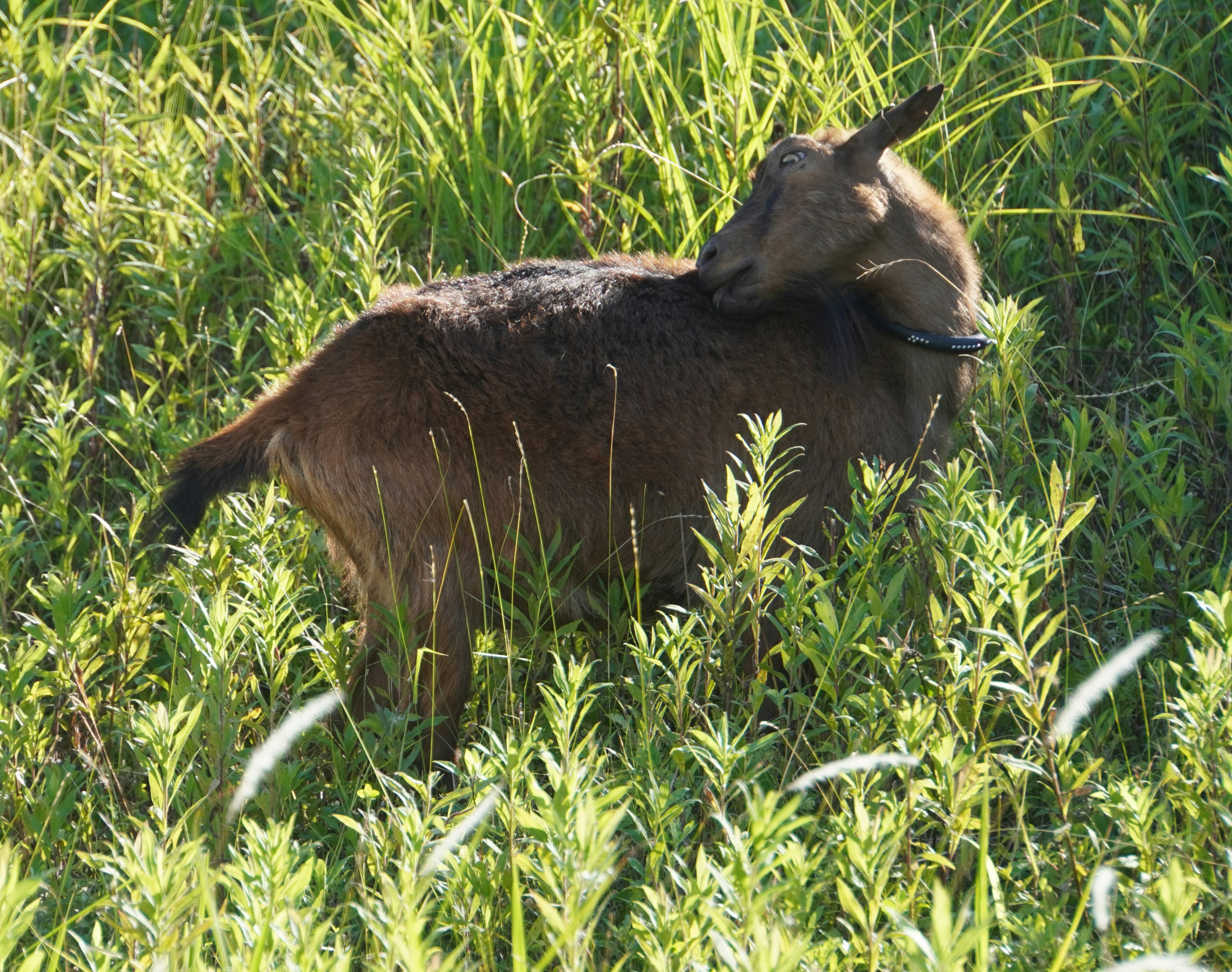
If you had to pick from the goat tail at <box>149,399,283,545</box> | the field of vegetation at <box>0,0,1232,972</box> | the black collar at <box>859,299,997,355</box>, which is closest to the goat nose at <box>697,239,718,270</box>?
the black collar at <box>859,299,997,355</box>

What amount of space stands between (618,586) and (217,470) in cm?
107

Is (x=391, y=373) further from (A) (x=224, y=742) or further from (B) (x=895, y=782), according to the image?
(B) (x=895, y=782)

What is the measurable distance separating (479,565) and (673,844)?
2.87 ft

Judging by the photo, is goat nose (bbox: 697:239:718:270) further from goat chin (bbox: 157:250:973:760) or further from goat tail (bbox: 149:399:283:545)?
goat tail (bbox: 149:399:283:545)

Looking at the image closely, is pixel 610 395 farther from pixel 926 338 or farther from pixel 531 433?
pixel 926 338

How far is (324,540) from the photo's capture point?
384 centimetres

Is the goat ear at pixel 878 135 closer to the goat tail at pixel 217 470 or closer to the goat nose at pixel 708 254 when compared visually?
the goat nose at pixel 708 254

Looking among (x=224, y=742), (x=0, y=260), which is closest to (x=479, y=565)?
(x=224, y=742)

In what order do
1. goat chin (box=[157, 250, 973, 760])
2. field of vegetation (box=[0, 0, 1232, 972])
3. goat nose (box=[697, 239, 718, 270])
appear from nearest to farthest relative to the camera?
1. field of vegetation (box=[0, 0, 1232, 972])
2. goat chin (box=[157, 250, 973, 760])
3. goat nose (box=[697, 239, 718, 270])

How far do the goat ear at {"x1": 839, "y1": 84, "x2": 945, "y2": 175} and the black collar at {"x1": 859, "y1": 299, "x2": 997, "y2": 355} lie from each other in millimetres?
384

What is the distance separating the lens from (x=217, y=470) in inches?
127

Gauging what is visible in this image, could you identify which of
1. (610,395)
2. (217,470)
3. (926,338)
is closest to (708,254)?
(610,395)

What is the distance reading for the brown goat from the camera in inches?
125

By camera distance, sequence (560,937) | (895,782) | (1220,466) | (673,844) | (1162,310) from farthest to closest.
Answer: (1162,310) → (1220,466) → (895,782) → (673,844) → (560,937)
